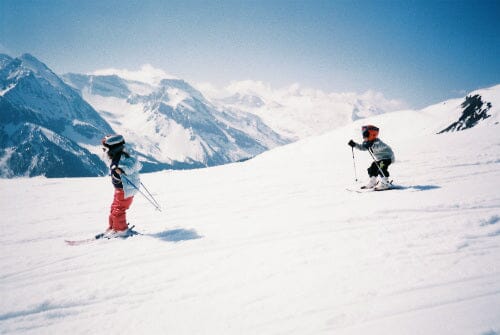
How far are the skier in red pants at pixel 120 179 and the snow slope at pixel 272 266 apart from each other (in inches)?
25.1

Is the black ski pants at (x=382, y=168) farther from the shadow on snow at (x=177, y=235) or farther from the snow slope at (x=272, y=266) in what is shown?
the shadow on snow at (x=177, y=235)

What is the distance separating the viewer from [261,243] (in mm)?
5668

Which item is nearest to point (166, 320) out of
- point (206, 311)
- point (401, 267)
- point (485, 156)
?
point (206, 311)

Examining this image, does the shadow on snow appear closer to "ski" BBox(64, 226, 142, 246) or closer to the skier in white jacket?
"ski" BBox(64, 226, 142, 246)

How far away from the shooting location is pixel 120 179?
7094 mm

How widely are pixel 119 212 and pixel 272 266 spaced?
4330 millimetres

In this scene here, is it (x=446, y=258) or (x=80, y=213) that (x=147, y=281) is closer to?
(x=446, y=258)

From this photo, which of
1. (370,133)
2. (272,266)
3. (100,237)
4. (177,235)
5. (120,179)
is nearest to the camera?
(272,266)

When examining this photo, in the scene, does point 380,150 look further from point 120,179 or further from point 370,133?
point 120,179

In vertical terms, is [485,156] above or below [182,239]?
above

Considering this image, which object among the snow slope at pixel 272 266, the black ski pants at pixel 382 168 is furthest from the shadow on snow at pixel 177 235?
the black ski pants at pixel 382 168

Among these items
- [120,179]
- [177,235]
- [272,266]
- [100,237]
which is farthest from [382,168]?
[100,237]

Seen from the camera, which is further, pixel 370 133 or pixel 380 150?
pixel 370 133

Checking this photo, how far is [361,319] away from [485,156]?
13.3m
